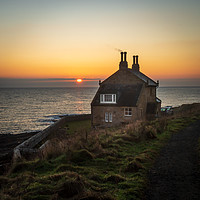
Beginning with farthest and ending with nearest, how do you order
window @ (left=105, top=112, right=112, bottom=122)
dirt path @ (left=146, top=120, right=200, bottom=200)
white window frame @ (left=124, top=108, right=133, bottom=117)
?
window @ (left=105, top=112, right=112, bottom=122)
white window frame @ (left=124, top=108, right=133, bottom=117)
dirt path @ (left=146, top=120, right=200, bottom=200)

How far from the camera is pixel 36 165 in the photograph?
423 inches

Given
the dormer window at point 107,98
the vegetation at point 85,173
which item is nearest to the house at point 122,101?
the dormer window at point 107,98

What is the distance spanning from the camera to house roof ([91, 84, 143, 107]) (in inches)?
1335

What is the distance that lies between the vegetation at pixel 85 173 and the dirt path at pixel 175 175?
1.42 ft

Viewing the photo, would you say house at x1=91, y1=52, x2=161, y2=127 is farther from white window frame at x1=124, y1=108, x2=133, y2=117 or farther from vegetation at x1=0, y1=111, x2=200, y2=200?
vegetation at x1=0, y1=111, x2=200, y2=200

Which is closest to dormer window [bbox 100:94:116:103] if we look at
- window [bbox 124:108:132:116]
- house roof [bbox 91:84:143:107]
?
house roof [bbox 91:84:143:107]

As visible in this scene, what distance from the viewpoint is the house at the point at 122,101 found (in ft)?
111

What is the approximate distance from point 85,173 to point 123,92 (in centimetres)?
2658

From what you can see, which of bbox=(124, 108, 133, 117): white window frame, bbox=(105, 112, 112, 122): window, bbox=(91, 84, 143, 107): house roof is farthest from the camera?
bbox=(105, 112, 112, 122): window

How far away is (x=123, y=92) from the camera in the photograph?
35250 mm

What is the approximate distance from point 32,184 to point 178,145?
9842 millimetres

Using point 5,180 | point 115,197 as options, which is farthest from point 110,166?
point 5,180

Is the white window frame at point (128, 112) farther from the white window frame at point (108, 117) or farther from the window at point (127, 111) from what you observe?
the white window frame at point (108, 117)

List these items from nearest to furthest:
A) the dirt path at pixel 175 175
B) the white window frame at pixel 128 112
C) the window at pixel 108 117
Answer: the dirt path at pixel 175 175 → the white window frame at pixel 128 112 → the window at pixel 108 117
